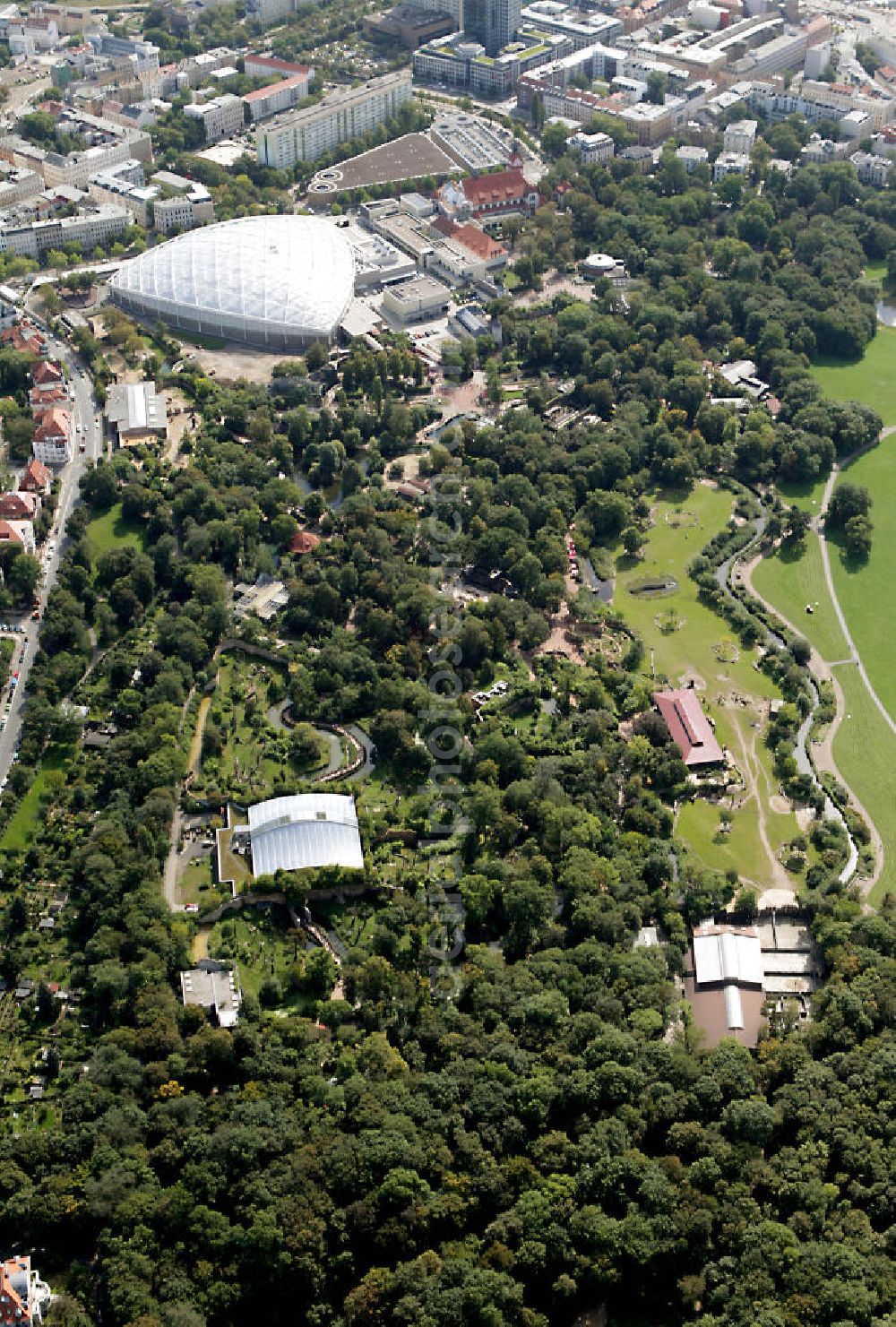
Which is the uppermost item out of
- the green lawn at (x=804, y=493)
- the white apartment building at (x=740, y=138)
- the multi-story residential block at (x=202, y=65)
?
the multi-story residential block at (x=202, y=65)

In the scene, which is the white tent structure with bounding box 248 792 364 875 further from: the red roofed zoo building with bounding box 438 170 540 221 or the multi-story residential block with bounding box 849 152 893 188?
the multi-story residential block with bounding box 849 152 893 188

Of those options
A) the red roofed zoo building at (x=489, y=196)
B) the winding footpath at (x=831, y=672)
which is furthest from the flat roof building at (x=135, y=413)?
the winding footpath at (x=831, y=672)

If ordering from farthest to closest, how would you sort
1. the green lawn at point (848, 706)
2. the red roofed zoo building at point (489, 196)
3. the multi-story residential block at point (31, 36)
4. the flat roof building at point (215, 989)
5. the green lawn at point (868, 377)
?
1. the multi-story residential block at point (31, 36)
2. the red roofed zoo building at point (489, 196)
3. the green lawn at point (868, 377)
4. the green lawn at point (848, 706)
5. the flat roof building at point (215, 989)

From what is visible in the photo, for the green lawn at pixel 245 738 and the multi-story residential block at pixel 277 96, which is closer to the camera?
the green lawn at pixel 245 738

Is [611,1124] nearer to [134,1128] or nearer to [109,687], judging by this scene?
[134,1128]

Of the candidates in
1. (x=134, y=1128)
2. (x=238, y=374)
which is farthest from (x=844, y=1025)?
(x=238, y=374)

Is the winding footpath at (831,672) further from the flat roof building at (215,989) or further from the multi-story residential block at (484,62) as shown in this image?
the multi-story residential block at (484,62)

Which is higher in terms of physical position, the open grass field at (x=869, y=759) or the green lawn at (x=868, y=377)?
the green lawn at (x=868, y=377)

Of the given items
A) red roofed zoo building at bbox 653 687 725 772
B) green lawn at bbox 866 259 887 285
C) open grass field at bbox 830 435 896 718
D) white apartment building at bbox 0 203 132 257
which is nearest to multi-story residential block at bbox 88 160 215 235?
white apartment building at bbox 0 203 132 257
